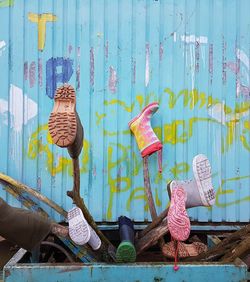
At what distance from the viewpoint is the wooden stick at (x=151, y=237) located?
230 centimetres

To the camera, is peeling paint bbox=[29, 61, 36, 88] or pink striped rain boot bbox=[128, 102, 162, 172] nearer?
pink striped rain boot bbox=[128, 102, 162, 172]

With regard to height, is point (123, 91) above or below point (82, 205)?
above

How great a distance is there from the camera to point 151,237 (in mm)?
2340

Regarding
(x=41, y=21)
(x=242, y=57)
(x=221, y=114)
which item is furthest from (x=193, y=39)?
(x=41, y=21)

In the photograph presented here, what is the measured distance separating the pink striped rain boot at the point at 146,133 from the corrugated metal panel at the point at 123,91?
0.11 meters

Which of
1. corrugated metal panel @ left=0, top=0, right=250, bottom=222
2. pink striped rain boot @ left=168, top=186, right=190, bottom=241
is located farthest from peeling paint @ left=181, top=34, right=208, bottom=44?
pink striped rain boot @ left=168, top=186, right=190, bottom=241

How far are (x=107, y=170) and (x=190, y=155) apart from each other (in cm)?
60

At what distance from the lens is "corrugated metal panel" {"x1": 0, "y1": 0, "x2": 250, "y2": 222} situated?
3.04 metres

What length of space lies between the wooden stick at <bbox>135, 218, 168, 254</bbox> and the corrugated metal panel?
69 cm

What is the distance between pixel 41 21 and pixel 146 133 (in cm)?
108

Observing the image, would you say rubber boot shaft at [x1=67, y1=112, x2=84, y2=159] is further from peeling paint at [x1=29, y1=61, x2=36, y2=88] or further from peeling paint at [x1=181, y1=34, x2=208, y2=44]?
peeling paint at [x1=181, y1=34, x2=208, y2=44]

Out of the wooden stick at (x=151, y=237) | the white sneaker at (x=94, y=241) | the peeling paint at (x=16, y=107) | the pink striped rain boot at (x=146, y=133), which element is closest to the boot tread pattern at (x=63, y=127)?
the white sneaker at (x=94, y=241)

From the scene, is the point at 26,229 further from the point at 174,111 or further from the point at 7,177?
the point at 174,111

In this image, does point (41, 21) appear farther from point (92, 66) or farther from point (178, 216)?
point (178, 216)
